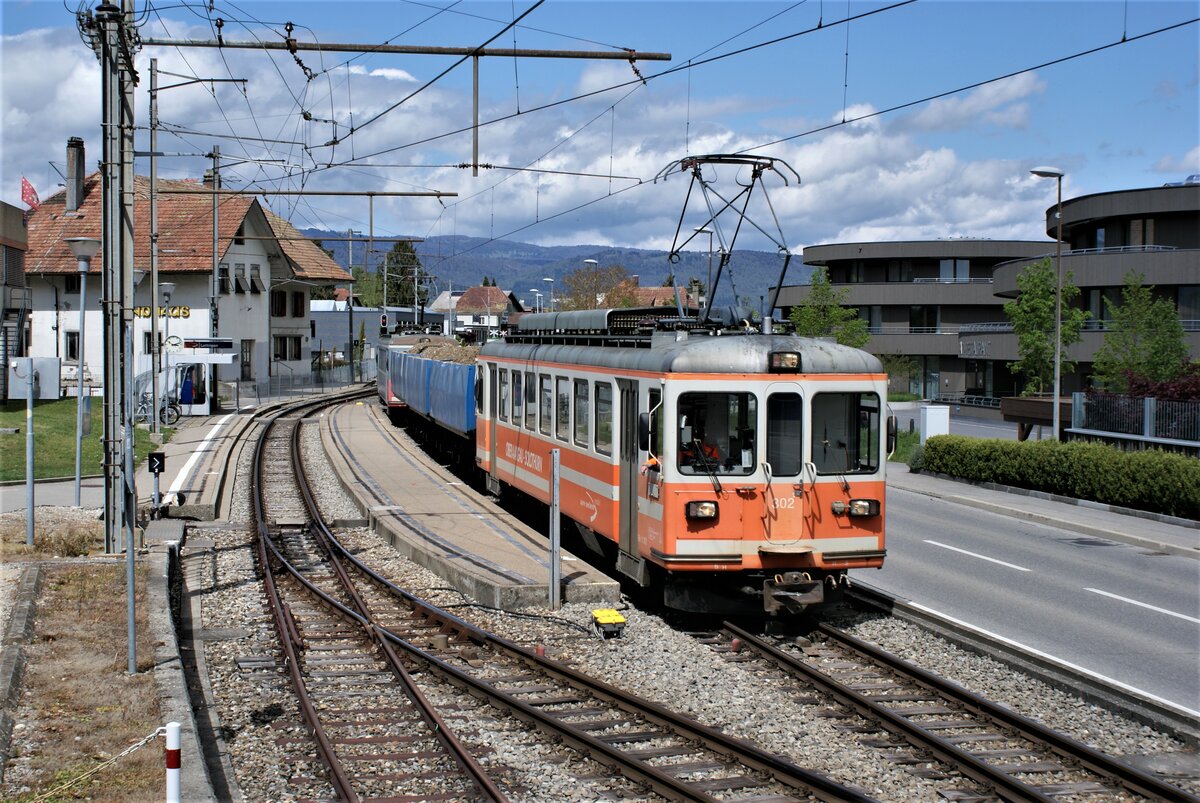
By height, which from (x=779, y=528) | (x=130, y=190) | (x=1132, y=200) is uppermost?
(x=1132, y=200)

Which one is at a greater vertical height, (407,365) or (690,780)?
(407,365)

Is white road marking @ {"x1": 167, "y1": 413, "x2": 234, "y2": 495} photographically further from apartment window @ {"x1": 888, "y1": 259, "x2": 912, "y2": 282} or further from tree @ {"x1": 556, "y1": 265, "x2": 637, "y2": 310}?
apartment window @ {"x1": 888, "y1": 259, "x2": 912, "y2": 282}

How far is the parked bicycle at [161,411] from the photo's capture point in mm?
36031

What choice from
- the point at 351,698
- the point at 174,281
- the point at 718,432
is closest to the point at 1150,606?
the point at 718,432

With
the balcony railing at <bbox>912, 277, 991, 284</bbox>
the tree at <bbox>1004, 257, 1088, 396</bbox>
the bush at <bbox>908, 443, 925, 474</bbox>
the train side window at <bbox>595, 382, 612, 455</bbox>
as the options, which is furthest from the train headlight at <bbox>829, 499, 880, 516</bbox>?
the balcony railing at <bbox>912, 277, 991, 284</bbox>

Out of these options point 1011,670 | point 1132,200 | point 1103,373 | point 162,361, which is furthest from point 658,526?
point 1132,200

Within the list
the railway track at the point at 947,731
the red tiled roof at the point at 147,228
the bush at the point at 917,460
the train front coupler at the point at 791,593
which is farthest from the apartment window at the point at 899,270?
the railway track at the point at 947,731

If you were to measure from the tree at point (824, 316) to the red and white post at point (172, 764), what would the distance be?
145 feet

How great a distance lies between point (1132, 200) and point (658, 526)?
37688mm

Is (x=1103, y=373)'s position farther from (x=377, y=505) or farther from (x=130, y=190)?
(x=130, y=190)

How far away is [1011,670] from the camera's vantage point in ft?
34.8

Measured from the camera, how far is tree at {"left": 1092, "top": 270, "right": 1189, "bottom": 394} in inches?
1162

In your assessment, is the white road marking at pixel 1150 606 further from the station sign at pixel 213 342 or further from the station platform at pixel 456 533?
the station sign at pixel 213 342

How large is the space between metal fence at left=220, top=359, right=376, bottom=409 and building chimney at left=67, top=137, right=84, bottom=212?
9.82m
